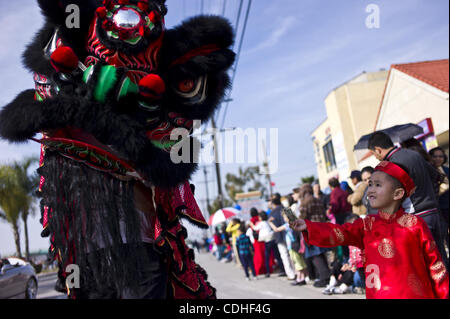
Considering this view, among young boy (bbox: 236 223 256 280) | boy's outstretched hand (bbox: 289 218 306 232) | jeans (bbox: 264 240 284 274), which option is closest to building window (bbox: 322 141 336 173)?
young boy (bbox: 236 223 256 280)

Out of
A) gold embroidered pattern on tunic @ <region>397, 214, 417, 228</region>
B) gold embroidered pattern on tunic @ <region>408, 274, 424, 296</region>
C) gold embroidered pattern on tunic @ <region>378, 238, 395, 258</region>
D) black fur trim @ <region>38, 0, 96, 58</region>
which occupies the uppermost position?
black fur trim @ <region>38, 0, 96, 58</region>

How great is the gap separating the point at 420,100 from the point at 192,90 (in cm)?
1483

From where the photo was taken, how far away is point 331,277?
6.14 meters

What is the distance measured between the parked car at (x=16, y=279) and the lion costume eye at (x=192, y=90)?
712cm

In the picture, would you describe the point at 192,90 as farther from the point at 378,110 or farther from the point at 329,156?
the point at 329,156

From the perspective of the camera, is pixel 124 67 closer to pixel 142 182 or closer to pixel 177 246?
pixel 142 182

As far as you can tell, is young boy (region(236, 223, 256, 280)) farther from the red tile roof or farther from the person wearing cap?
the red tile roof

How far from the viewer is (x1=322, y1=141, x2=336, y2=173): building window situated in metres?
27.6

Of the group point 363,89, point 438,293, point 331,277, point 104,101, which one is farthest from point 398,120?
point 104,101

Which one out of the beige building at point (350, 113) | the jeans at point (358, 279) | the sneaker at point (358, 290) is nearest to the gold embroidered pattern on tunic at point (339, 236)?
the jeans at point (358, 279)

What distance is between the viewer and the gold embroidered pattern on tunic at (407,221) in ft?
7.65

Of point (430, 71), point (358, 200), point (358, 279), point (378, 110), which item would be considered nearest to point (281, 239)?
point (358, 279)

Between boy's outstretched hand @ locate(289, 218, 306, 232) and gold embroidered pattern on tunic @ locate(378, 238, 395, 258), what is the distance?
17.8 inches

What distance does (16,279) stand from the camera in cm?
830
